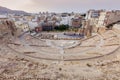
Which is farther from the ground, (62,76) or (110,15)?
(110,15)

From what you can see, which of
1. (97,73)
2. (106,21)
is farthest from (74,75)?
(106,21)

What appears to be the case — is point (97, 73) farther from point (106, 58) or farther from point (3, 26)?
point (3, 26)

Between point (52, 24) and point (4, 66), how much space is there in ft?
Answer: 138

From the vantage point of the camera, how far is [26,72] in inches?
578

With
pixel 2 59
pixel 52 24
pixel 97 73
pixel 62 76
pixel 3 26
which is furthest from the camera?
pixel 52 24

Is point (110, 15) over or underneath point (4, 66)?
over

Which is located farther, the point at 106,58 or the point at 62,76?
the point at 106,58

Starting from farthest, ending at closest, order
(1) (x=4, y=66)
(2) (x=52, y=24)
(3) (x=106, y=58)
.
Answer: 1. (2) (x=52, y=24)
2. (3) (x=106, y=58)
3. (1) (x=4, y=66)

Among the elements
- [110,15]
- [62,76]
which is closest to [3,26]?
[62,76]

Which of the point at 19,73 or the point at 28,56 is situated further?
the point at 28,56

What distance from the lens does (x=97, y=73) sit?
577 inches

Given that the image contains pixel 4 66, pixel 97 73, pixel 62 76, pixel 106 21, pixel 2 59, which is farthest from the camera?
pixel 106 21

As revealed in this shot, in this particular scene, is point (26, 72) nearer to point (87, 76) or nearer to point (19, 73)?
point (19, 73)

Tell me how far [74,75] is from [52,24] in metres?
44.3
